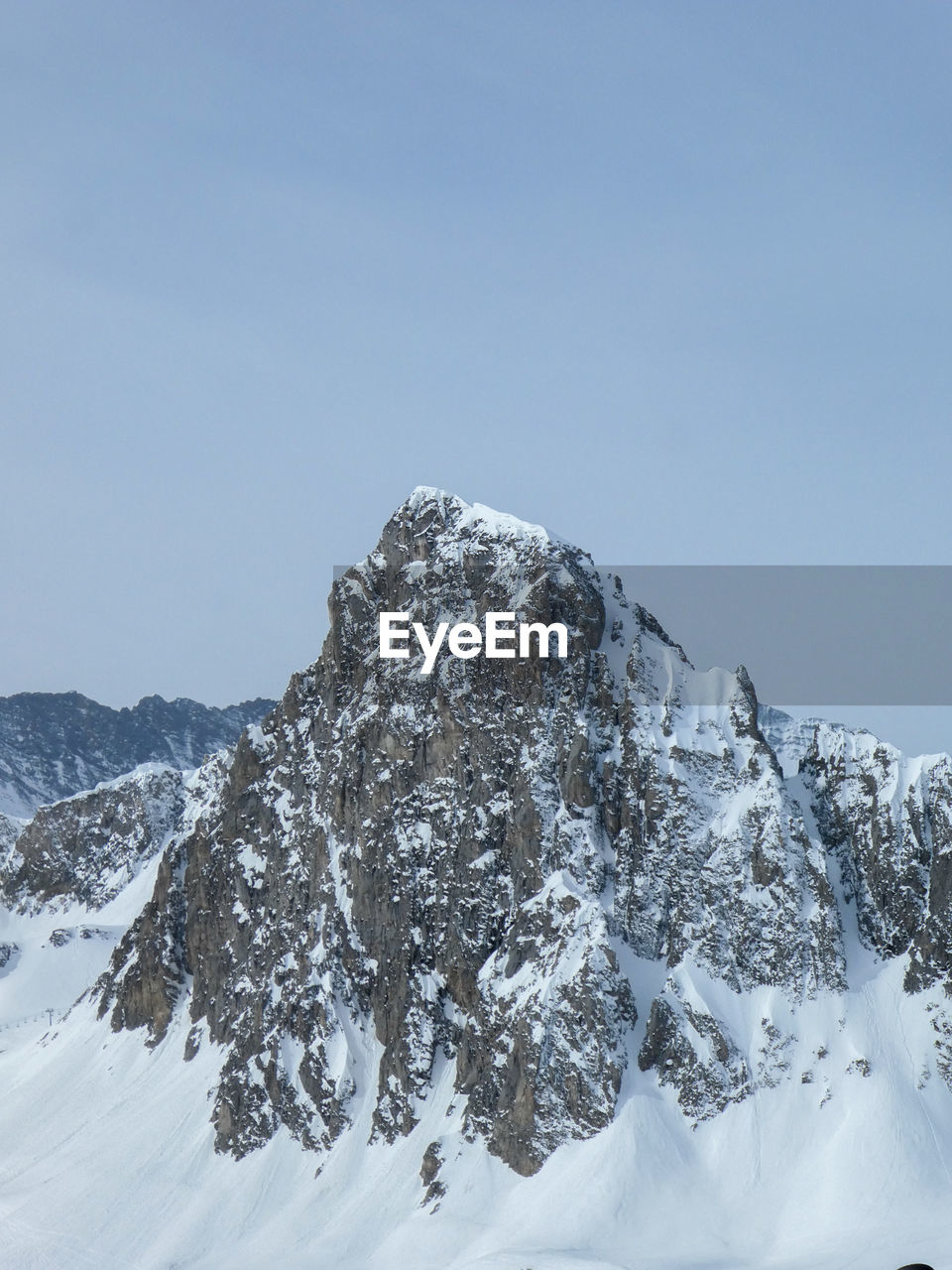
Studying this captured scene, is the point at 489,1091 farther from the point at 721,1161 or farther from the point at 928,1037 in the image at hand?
the point at 928,1037

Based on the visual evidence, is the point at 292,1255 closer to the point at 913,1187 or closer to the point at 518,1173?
the point at 518,1173

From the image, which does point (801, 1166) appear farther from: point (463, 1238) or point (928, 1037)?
point (463, 1238)

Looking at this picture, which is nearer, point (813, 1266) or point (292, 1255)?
point (813, 1266)

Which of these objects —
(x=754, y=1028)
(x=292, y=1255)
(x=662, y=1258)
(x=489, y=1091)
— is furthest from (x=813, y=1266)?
(x=292, y=1255)

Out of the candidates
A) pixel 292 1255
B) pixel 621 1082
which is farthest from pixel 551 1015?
pixel 292 1255

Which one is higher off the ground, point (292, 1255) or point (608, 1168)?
point (608, 1168)

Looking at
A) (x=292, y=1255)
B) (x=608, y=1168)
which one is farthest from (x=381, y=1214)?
(x=608, y=1168)

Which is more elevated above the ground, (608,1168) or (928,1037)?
(928,1037)

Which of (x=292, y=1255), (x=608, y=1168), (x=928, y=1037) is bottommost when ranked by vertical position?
(x=292, y=1255)

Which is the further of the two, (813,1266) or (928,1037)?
(928,1037)
